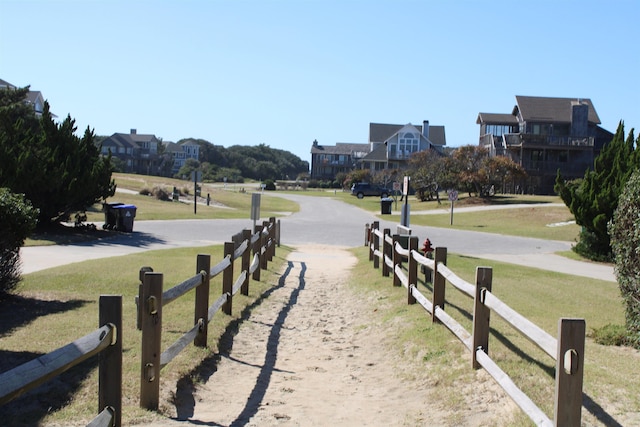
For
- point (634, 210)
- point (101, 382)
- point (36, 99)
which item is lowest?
point (101, 382)

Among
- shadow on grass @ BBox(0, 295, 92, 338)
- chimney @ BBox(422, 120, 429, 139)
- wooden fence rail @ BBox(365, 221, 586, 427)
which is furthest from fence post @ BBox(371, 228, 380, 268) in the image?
chimney @ BBox(422, 120, 429, 139)

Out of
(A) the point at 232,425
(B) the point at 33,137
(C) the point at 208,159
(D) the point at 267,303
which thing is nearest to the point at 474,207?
(B) the point at 33,137

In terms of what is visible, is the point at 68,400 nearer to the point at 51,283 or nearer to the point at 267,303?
the point at 267,303

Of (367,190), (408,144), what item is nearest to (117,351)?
(367,190)

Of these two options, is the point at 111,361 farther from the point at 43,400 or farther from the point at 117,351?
the point at 43,400

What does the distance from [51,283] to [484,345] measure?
9.45m

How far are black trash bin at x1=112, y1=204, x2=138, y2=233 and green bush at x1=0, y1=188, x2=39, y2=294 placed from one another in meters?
16.7

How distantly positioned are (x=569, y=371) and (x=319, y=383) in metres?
3.83

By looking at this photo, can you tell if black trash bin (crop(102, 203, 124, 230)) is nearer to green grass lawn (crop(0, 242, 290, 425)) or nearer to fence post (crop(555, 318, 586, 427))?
green grass lawn (crop(0, 242, 290, 425))

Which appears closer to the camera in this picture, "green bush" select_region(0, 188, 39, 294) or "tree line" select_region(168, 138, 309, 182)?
"green bush" select_region(0, 188, 39, 294)

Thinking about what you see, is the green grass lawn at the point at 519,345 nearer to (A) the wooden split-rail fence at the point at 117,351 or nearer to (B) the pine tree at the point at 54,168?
(A) the wooden split-rail fence at the point at 117,351

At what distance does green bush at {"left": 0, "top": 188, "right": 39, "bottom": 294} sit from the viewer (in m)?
10.7

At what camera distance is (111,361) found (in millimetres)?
4734

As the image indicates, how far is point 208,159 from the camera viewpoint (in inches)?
5915
